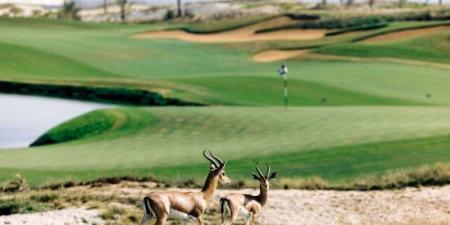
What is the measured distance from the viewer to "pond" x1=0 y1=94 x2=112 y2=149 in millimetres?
50281

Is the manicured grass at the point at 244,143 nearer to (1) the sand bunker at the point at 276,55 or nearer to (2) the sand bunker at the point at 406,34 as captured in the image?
(1) the sand bunker at the point at 276,55

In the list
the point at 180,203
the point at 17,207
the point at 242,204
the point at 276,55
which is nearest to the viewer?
the point at 180,203

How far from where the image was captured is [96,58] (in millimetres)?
92375

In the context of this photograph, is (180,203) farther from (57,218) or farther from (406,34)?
(406,34)

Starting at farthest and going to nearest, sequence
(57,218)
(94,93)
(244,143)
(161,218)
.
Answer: (94,93), (244,143), (57,218), (161,218)

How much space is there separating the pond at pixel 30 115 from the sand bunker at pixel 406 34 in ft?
114

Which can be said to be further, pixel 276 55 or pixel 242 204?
pixel 276 55

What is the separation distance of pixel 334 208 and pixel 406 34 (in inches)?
2769

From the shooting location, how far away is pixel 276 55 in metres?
92.8

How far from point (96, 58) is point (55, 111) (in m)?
31.2

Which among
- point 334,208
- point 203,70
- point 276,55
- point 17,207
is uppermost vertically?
point 17,207

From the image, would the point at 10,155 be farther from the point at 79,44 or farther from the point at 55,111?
the point at 79,44

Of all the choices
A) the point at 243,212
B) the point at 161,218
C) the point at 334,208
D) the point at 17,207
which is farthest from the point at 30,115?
the point at 161,218

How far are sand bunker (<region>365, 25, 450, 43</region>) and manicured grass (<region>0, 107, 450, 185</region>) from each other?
43481 mm
